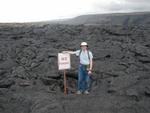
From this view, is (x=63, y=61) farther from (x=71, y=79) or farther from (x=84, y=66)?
(x=71, y=79)

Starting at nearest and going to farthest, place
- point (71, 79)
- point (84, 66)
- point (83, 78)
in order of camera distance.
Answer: point (84, 66) < point (83, 78) < point (71, 79)

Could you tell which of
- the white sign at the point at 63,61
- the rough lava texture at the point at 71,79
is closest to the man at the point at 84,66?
the white sign at the point at 63,61

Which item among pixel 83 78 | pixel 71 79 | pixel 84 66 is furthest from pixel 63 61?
pixel 71 79

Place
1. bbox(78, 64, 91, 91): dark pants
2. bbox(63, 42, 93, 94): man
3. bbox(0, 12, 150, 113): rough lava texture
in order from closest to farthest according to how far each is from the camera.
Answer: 1. bbox(0, 12, 150, 113): rough lava texture
2. bbox(63, 42, 93, 94): man
3. bbox(78, 64, 91, 91): dark pants

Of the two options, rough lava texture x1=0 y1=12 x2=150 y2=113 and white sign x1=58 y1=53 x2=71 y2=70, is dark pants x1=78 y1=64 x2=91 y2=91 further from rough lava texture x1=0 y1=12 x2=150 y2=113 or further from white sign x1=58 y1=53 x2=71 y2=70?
white sign x1=58 y1=53 x2=71 y2=70

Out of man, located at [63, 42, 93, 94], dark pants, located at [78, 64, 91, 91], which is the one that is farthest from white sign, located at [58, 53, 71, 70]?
dark pants, located at [78, 64, 91, 91]

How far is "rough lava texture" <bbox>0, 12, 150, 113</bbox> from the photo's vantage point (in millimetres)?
12336

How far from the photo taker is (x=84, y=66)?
1340 cm

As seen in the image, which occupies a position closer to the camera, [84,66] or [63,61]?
[84,66]

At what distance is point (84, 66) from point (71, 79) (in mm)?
3674

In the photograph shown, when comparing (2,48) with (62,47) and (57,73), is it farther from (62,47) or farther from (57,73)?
(57,73)

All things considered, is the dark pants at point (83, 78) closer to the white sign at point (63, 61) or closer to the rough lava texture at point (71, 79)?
the rough lava texture at point (71, 79)

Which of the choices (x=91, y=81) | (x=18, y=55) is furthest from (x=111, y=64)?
(x=18, y=55)

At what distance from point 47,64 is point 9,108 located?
764 cm
